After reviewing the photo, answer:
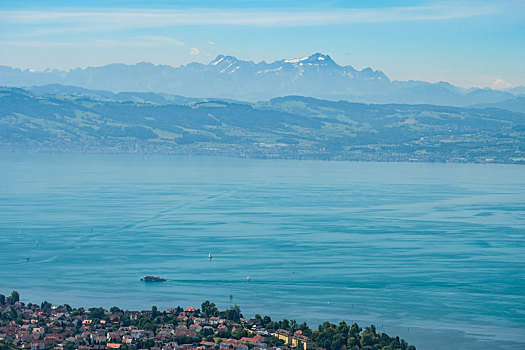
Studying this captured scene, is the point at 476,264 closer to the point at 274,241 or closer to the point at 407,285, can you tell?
the point at 407,285

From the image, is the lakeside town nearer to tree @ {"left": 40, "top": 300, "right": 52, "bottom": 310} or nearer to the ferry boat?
tree @ {"left": 40, "top": 300, "right": 52, "bottom": 310}

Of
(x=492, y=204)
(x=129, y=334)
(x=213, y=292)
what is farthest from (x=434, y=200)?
(x=129, y=334)

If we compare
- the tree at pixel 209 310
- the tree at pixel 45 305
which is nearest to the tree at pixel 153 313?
the tree at pixel 209 310

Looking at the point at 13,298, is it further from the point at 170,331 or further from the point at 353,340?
the point at 353,340

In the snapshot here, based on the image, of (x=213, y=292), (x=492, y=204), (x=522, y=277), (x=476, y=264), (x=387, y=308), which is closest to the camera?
(x=387, y=308)

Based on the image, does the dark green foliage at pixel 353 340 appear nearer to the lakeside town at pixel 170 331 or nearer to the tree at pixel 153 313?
the lakeside town at pixel 170 331

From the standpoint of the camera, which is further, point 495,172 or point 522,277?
point 495,172

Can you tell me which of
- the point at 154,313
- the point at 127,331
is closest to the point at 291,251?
the point at 154,313

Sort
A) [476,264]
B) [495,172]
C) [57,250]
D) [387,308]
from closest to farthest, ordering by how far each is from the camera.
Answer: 1. [387,308]
2. [476,264]
3. [57,250]
4. [495,172]
